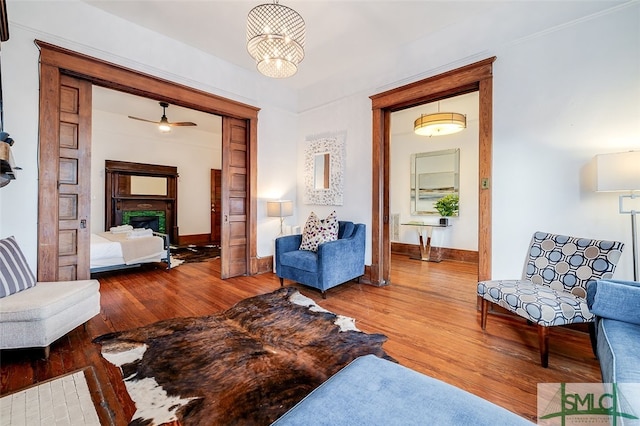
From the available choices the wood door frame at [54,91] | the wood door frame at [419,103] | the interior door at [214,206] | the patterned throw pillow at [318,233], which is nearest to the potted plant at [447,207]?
the wood door frame at [419,103]

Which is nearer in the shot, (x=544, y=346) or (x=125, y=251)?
(x=544, y=346)

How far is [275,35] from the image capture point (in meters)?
2.21

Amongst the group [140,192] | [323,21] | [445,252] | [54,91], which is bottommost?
[445,252]

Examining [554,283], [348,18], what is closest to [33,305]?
[348,18]

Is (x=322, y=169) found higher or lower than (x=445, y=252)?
higher

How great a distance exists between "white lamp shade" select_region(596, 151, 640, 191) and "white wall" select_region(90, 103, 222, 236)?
6.42m

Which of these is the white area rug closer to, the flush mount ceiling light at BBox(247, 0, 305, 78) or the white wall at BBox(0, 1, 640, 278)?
the white wall at BBox(0, 1, 640, 278)

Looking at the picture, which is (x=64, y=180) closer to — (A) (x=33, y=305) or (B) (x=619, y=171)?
(A) (x=33, y=305)

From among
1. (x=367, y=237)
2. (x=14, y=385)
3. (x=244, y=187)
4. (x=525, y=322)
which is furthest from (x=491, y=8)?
(x=14, y=385)

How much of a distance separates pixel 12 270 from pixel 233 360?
1885mm

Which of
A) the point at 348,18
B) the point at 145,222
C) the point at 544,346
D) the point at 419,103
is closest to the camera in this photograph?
the point at 544,346

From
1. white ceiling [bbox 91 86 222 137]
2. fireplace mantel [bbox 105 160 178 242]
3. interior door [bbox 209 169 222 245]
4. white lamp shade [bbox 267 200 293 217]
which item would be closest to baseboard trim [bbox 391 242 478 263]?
white lamp shade [bbox 267 200 293 217]

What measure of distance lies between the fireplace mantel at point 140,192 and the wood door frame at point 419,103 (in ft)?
19.0

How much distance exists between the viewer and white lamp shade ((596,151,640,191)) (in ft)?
6.19
